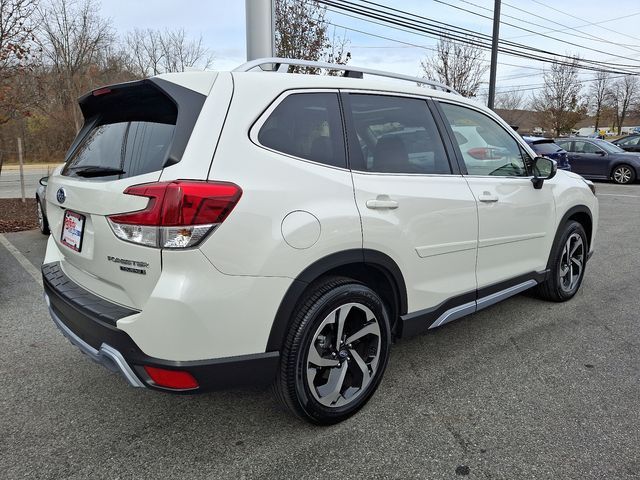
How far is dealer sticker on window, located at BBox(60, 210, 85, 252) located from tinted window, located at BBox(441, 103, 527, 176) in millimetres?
2326

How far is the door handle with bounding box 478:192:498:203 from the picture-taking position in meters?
3.18

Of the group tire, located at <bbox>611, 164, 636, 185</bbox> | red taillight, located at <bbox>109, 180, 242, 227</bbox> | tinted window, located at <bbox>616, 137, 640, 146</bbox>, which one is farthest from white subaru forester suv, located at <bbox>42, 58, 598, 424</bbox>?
tinted window, located at <bbox>616, 137, 640, 146</bbox>

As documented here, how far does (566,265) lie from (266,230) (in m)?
3.39

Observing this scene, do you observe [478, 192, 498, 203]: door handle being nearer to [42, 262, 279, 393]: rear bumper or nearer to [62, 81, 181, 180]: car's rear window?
[42, 262, 279, 393]: rear bumper

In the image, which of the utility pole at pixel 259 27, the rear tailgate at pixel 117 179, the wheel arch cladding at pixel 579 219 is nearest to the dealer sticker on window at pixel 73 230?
the rear tailgate at pixel 117 179

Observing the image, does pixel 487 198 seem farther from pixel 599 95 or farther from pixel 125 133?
pixel 599 95

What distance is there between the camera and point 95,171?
8.04 feet

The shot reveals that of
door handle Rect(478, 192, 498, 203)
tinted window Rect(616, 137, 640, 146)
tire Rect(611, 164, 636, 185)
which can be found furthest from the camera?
tinted window Rect(616, 137, 640, 146)

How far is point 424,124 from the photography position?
306 centimetres

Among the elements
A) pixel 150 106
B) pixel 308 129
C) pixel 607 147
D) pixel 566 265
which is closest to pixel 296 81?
pixel 308 129

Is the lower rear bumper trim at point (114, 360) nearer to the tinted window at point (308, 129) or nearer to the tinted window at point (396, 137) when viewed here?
the tinted window at point (308, 129)

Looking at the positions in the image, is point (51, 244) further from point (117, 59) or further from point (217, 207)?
point (117, 59)

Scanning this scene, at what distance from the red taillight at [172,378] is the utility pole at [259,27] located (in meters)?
4.94

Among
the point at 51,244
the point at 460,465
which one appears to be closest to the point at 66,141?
the point at 51,244
